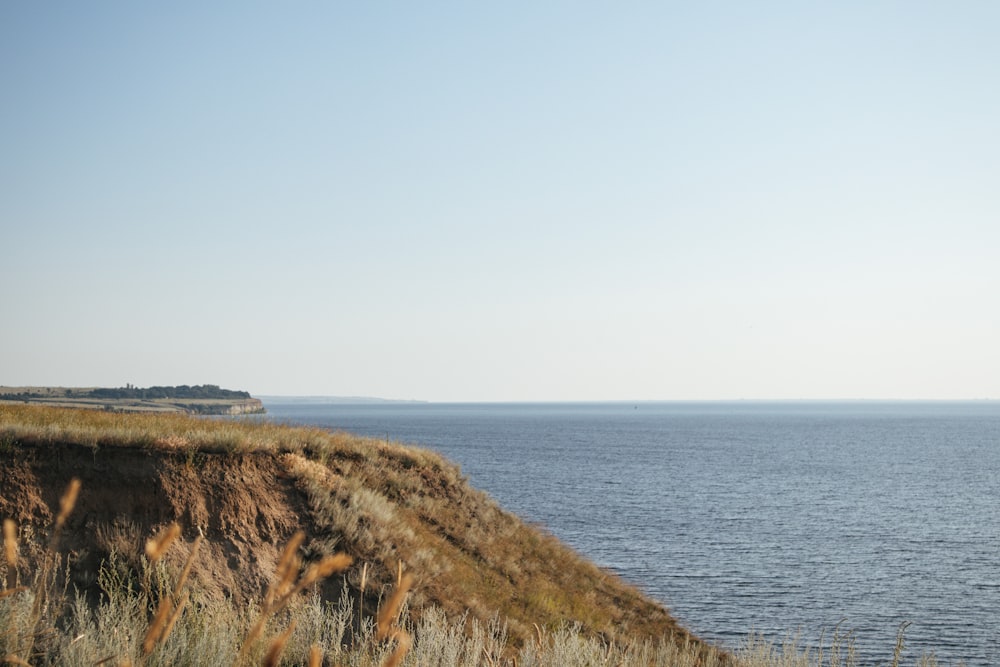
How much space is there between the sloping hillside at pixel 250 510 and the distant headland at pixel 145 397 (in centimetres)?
8072

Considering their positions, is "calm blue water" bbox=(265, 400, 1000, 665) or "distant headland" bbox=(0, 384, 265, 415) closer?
"calm blue water" bbox=(265, 400, 1000, 665)

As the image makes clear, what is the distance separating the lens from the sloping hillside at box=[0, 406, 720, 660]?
15008 mm

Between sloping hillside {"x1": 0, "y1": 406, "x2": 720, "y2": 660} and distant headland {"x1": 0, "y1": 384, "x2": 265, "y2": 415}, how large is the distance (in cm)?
8072

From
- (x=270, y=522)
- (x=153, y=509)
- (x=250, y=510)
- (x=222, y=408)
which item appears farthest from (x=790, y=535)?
(x=222, y=408)

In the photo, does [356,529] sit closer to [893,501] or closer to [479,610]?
[479,610]

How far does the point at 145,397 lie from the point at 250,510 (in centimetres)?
14153

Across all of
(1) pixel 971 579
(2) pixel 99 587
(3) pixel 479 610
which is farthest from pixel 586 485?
(2) pixel 99 587

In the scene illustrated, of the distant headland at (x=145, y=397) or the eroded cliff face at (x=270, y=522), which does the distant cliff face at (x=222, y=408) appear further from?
the eroded cliff face at (x=270, y=522)

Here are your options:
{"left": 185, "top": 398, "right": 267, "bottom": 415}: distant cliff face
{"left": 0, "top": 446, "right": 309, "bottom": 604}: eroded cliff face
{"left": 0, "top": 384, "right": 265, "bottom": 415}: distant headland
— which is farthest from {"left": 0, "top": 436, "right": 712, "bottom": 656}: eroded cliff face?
{"left": 185, "top": 398, "right": 267, "bottom": 415}: distant cliff face

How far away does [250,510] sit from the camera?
17.3 m

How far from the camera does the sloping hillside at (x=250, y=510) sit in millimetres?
15008

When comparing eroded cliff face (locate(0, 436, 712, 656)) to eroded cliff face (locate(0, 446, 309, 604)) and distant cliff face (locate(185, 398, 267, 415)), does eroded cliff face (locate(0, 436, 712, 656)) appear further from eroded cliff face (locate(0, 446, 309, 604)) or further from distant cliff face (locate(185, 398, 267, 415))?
distant cliff face (locate(185, 398, 267, 415))

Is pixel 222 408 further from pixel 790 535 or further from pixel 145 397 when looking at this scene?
pixel 790 535

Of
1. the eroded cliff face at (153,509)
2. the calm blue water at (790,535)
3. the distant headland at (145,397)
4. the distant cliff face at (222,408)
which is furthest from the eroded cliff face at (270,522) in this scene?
the distant cliff face at (222,408)
